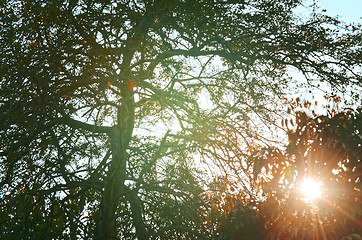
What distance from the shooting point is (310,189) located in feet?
15.1

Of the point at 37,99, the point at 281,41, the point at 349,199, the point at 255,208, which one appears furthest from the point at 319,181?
the point at 281,41

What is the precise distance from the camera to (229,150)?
9062 mm

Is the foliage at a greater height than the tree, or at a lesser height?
lesser

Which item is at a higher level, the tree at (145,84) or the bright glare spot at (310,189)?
the tree at (145,84)

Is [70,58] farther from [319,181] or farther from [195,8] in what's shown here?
[319,181]

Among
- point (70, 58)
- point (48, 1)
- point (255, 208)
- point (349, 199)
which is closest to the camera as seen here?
point (349, 199)

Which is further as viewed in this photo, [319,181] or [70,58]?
[70,58]

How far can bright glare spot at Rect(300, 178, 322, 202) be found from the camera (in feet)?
A: 14.8

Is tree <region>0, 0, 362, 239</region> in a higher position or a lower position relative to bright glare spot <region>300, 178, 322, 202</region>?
higher

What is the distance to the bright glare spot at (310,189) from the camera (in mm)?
4500

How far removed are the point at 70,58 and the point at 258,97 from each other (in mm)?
5410

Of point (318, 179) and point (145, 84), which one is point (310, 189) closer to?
point (318, 179)

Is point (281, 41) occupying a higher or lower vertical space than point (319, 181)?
higher

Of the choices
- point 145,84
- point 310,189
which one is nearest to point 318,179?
point 310,189
